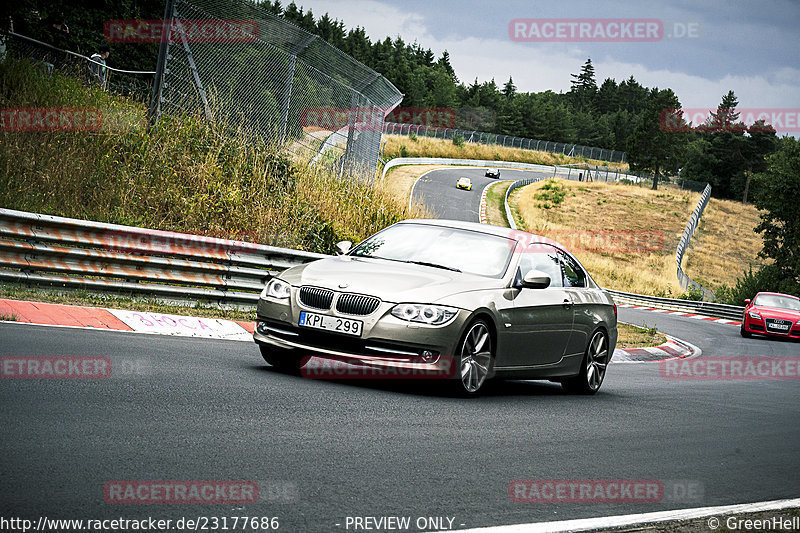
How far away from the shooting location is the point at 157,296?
36.8 ft

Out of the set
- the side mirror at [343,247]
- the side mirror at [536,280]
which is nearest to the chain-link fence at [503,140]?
the side mirror at [343,247]

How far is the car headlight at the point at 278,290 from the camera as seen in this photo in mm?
7917

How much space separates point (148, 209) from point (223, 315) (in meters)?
2.47

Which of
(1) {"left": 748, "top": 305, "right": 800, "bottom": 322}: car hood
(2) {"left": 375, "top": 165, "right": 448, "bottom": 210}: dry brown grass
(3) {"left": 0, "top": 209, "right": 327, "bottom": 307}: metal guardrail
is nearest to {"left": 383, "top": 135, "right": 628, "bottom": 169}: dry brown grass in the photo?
(2) {"left": 375, "top": 165, "right": 448, "bottom": 210}: dry brown grass

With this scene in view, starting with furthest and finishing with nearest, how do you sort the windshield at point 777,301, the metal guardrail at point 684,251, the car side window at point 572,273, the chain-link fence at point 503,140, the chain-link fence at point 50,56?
the chain-link fence at point 503,140, the metal guardrail at point 684,251, the windshield at point 777,301, the chain-link fence at point 50,56, the car side window at point 572,273

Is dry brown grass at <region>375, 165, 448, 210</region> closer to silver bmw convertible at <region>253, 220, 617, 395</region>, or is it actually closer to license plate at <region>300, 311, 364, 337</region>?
silver bmw convertible at <region>253, 220, 617, 395</region>

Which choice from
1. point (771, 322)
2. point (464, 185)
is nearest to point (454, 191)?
point (464, 185)

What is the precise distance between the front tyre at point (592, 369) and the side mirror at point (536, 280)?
1.71 metres

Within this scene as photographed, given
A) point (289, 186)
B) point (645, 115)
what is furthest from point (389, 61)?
point (289, 186)

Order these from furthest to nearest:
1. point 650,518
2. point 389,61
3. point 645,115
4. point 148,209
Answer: point 389,61, point 645,115, point 148,209, point 650,518

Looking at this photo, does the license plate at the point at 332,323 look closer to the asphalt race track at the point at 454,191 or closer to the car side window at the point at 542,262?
the car side window at the point at 542,262

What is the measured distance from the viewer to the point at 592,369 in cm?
1002

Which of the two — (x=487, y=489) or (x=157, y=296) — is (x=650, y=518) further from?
(x=157, y=296)

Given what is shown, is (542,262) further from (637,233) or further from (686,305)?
(637,233)
